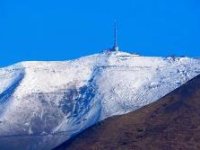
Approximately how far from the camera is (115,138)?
7925cm

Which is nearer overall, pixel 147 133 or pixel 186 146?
pixel 186 146

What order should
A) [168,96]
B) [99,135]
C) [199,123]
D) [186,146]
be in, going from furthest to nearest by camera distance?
[168,96]
[99,135]
[199,123]
[186,146]

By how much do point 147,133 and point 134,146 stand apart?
10.6 ft

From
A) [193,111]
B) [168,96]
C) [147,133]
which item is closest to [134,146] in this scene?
[147,133]

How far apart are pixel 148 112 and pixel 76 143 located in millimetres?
8957

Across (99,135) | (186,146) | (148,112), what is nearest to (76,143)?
(99,135)

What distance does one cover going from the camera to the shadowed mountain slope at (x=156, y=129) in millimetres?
73375

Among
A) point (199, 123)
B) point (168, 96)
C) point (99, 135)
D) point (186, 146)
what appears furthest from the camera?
point (168, 96)

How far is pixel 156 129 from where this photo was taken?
76938mm

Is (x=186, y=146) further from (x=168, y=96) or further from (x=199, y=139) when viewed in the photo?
A: (x=168, y=96)

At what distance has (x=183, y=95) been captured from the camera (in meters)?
86.2

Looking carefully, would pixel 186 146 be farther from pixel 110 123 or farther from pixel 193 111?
pixel 110 123

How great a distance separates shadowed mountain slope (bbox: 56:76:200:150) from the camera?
73375mm

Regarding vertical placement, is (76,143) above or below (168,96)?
below
